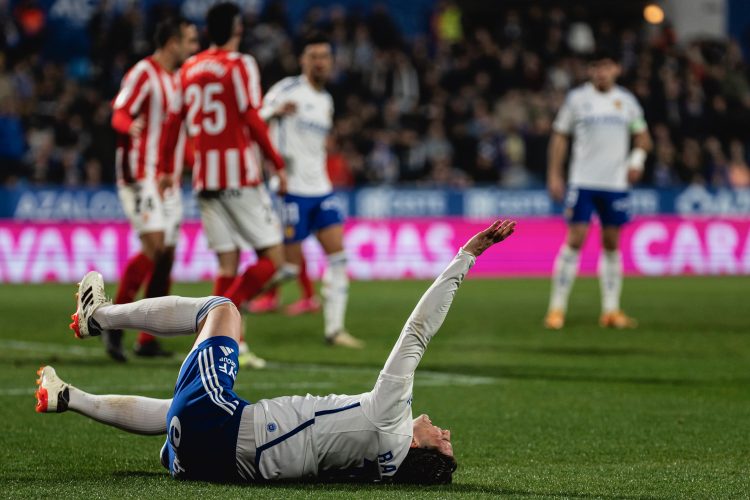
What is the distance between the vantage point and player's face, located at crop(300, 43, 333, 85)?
11.0m

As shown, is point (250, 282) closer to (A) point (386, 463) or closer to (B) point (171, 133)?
(B) point (171, 133)

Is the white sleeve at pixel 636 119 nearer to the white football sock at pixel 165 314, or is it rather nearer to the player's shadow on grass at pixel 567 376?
the player's shadow on grass at pixel 567 376

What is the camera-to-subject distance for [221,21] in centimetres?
916

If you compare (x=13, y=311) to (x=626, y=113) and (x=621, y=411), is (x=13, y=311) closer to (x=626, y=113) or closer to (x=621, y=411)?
(x=626, y=113)

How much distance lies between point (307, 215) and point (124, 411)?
6.06 meters

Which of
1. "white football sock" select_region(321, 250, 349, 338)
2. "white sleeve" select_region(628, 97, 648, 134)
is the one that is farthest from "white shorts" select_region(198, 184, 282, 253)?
"white sleeve" select_region(628, 97, 648, 134)

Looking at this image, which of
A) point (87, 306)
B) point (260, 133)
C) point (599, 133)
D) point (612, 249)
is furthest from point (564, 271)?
point (87, 306)

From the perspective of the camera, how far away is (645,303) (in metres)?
15.7

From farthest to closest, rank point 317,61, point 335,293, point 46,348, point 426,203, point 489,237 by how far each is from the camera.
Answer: point 426,203 → point 335,293 → point 317,61 → point 46,348 → point 489,237

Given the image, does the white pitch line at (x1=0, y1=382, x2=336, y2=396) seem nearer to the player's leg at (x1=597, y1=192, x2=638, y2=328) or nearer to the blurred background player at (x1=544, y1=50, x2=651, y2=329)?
the blurred background player at (x1=544, y1=50, x2=651, y2=329)

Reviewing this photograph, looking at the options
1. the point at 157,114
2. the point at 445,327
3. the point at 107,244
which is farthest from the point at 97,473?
the point at 107,244

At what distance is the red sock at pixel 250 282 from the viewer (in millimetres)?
9055

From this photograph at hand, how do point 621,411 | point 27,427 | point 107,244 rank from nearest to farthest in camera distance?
point 27,427 → point 621,411 → point 107,244

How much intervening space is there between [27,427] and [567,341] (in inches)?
235
